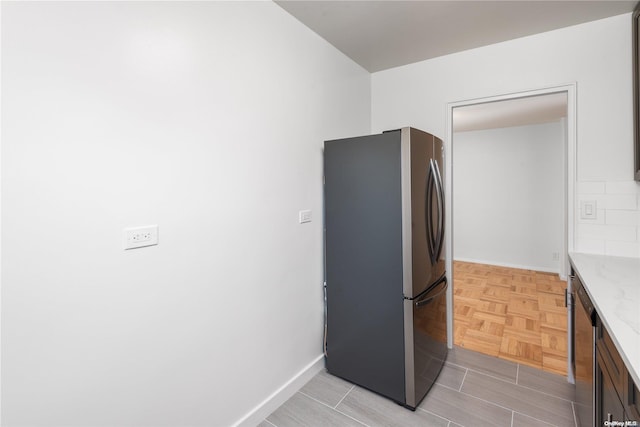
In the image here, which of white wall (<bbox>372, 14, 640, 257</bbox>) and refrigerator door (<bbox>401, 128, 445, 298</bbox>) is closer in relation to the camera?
refrigerator door (<bbox>401, 128, 445, 298</bbox>)

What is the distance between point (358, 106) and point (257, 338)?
6.76 ft

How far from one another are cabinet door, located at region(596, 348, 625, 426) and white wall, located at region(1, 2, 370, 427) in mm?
1546

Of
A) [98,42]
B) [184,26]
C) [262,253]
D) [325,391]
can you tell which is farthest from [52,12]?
[325,391]

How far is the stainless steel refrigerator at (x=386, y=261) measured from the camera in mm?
1921

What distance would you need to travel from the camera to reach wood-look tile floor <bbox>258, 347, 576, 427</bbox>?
1.84 m

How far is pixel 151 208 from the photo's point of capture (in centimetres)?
133

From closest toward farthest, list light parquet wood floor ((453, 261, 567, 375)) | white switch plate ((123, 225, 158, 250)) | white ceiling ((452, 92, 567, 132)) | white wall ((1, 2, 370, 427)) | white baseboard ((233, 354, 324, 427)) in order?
white wall ((1, 2, 370, 427)) → white switch plate ((123, 225, 158, 250)) → white baseboard ((233, 354, 324, 427)) → light parquet wood floor ((453, 261, 567, 375)) → white ceiling ((452, 92, 567, 132))

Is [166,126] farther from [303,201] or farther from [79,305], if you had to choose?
[303,201]

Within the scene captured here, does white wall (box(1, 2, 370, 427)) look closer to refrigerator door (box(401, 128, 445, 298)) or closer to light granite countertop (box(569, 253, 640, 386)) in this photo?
refrigerator door (box(401, 128, 445, 298))

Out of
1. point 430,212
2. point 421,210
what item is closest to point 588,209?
point 430,212

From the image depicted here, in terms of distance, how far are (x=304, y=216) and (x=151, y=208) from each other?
3.45 feet

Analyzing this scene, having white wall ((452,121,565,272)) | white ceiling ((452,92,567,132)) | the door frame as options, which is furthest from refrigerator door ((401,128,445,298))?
white wall ((452,121,565,272))

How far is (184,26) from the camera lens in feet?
4.67

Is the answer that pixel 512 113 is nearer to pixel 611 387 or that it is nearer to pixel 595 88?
pixel 595 88
